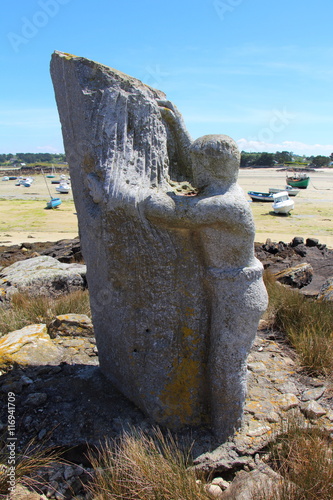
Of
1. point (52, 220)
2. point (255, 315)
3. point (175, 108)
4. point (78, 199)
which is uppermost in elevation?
point (175, 108)

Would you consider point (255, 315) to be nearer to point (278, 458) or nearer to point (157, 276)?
point (157, 276)

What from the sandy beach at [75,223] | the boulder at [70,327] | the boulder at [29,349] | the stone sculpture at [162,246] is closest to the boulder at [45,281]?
the boulder at [70,327]

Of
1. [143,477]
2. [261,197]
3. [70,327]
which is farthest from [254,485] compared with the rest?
[261,197]

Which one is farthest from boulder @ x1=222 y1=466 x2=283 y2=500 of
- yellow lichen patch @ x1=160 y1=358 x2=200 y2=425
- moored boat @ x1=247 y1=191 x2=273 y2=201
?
moored boat @ x1=247 y1=191 x2=273 y2=201

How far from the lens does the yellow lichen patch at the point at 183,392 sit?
10.6 feet

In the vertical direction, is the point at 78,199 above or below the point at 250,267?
above

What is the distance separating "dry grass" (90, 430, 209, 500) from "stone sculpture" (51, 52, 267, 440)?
49 cm

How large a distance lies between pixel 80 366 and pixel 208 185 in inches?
88.3

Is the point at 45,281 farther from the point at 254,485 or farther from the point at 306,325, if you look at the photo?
the point at 254,485

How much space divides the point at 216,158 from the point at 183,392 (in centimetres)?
177

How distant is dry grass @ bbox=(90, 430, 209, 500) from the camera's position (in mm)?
2533

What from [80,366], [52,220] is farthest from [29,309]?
[52,220]

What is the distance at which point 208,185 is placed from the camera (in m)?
2.94

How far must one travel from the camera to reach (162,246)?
3.08 meters
